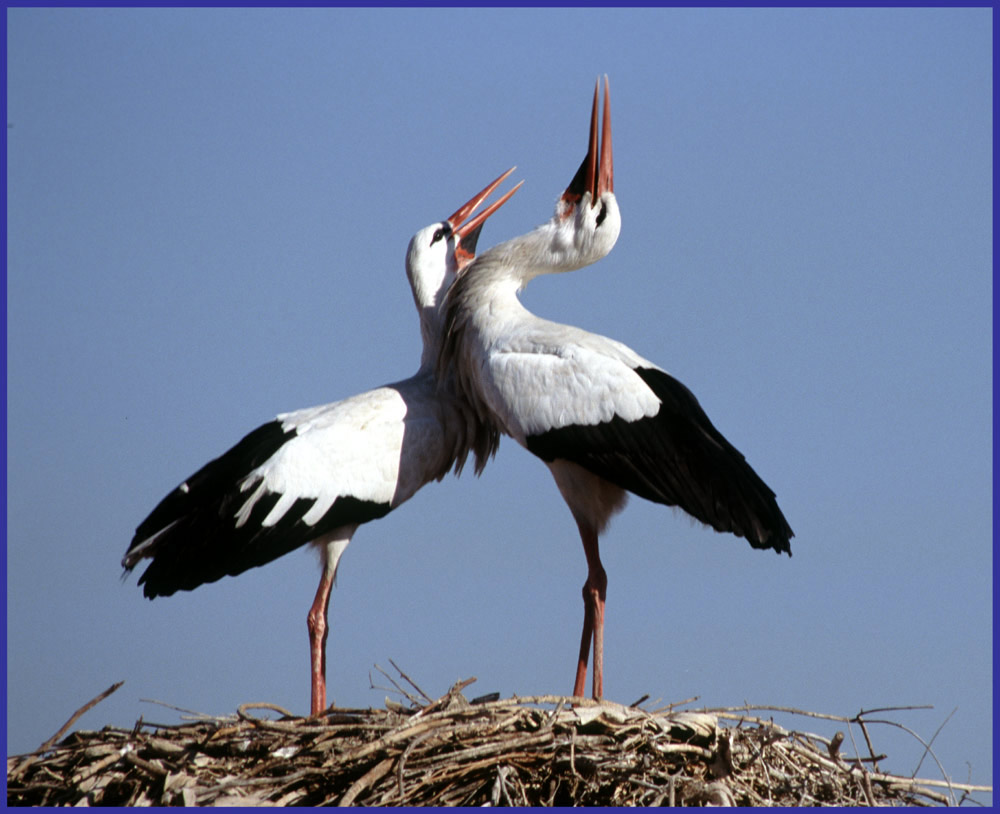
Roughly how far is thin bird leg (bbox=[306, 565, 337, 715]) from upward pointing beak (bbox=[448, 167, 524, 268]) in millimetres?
1894

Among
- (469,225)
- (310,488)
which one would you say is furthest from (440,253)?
(310,488)

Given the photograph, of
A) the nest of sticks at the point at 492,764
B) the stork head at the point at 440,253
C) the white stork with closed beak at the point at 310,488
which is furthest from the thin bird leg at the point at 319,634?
the stork head at the point at 440,253

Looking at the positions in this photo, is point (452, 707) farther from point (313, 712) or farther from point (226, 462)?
point (226, 462)

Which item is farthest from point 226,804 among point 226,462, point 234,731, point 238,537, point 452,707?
point 226,462

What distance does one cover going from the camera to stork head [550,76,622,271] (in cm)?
723

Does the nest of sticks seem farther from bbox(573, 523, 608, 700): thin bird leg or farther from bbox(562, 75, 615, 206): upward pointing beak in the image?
bbox(562, 75, 615, 206): upward pointing beak

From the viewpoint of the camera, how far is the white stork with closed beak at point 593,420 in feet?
20.5

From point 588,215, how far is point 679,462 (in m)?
1.53

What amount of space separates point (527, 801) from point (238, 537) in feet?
6.22

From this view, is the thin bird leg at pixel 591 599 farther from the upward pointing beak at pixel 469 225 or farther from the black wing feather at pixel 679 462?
the upward pointing beak at pixel 469 225

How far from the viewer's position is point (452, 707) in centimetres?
579

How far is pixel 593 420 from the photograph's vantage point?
641 centimetres

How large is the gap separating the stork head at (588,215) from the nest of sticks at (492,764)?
2.43 m

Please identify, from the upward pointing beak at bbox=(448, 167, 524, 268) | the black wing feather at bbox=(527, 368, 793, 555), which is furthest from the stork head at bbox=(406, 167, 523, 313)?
the black wing feather at bbox=(527, 368, 793, 555)
